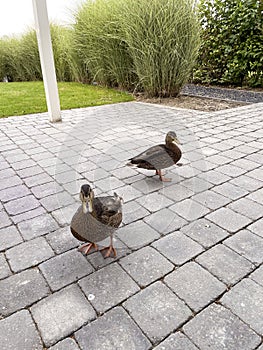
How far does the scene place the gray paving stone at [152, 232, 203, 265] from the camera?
1.71m

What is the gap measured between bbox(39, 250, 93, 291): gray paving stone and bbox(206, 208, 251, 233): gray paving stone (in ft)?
3.12

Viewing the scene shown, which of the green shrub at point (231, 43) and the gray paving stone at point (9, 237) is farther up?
the green shrub at point (231, 43)

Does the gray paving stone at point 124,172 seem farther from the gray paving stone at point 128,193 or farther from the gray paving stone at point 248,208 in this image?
Answer: the gray paving stone at point 248,208

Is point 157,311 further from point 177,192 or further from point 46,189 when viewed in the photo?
point 46,189

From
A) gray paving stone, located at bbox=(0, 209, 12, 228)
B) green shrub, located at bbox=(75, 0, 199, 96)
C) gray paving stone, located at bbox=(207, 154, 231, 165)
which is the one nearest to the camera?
gray paving stone, located at bbox=(0, 209, 12, 228)

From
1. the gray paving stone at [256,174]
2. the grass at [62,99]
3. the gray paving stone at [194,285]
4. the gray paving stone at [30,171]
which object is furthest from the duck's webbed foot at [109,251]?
the grass at [62,99]

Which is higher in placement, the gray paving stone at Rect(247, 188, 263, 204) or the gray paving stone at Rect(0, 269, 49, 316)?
the gray paving stone at Rect(247, 188, 263, 204)

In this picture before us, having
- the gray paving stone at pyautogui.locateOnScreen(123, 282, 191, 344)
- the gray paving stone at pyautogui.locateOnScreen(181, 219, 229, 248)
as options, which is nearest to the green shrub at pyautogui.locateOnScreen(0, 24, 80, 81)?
the gray paving stone at pyautogui.locateOnScreen(181, 219, 229, 248)

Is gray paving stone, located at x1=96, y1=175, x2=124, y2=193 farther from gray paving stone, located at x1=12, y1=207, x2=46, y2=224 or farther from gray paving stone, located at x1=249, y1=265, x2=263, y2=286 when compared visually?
gray paving stone, located at x1=249, y1=265, x2=263, y2=286

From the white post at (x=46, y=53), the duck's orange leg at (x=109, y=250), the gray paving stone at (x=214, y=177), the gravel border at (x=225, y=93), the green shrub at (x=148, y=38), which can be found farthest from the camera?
the gravel border at (x=225, y=93)

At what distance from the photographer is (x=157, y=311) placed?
1.37 m

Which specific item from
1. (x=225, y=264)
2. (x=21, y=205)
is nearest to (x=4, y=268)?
(x=21, y=205)

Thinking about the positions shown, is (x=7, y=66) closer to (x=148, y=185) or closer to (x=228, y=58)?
(x=228, y=58)

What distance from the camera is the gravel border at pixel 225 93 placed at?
643 cm
